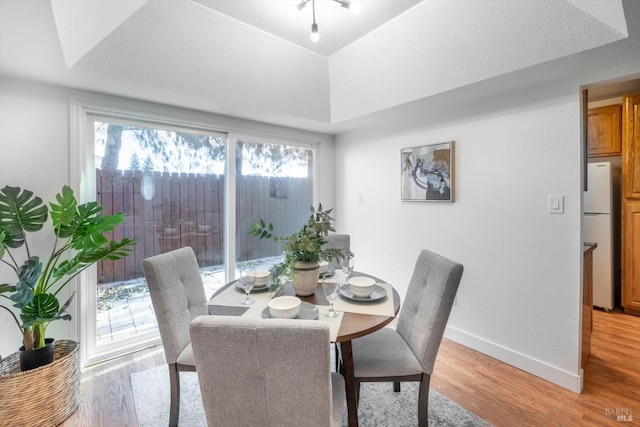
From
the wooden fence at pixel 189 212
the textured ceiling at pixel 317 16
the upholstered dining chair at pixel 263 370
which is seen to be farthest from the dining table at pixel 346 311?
the textured ceiling at pixel 317 16

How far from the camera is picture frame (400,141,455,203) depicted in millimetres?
2578

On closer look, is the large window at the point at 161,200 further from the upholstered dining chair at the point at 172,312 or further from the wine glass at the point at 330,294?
the wine glass at the point at 330,294

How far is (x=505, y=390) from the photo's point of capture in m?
1.94

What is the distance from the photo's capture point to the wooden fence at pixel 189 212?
241 cm

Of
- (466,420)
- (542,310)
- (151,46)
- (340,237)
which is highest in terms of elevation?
(151,46)

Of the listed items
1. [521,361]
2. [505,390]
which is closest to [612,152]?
[521,361]

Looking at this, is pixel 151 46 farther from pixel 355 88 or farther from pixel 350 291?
pixel 350 291

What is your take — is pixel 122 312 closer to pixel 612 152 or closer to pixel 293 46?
pixel 293 46

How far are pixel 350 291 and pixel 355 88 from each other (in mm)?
1835

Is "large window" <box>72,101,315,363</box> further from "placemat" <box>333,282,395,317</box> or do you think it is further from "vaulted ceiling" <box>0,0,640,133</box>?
"placemat" <box>333,282,395,317</box>

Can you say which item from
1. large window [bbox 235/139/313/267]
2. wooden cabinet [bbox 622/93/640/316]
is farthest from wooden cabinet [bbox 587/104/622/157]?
large window [bbox 235/139/313/267]

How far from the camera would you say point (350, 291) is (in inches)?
65.6

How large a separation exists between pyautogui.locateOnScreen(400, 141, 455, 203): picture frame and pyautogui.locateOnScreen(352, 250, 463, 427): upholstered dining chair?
118cm

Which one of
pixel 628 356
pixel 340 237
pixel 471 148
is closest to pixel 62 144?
pixel 340 237
